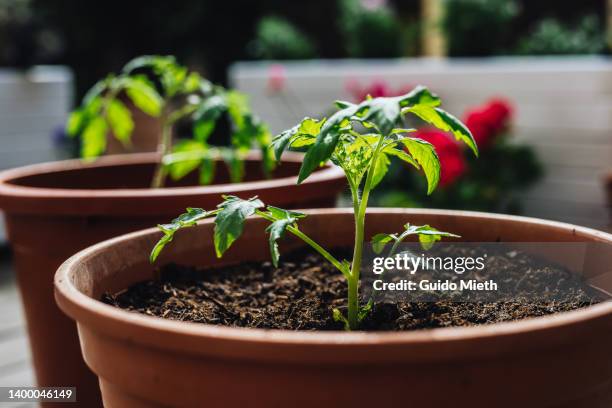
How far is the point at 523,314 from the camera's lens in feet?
2.78

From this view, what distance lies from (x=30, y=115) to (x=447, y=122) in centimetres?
452

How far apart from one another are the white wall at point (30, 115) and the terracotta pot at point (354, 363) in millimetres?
4240

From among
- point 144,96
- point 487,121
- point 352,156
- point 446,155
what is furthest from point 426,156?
point 487,121

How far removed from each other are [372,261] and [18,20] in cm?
580

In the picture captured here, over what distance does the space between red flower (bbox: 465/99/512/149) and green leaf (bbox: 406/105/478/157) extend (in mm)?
3029

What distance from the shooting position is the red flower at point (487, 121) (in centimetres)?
372

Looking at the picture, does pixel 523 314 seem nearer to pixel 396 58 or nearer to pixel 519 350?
pixel 519 350

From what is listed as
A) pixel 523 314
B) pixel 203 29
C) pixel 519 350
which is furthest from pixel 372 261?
pixel 203 29

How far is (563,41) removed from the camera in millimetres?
4629

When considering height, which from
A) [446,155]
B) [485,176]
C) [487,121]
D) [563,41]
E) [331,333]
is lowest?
[485,176]

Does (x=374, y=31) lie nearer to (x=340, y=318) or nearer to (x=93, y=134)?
(x=93, y=134)

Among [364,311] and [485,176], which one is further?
[485,176]

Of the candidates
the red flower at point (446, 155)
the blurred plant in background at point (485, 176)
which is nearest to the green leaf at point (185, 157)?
the red flower at point (446, 155)

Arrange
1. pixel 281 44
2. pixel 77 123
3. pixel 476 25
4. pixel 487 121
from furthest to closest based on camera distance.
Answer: pixel 281 44, pixel 476 25, pixel 487 121, pixel 77 123
